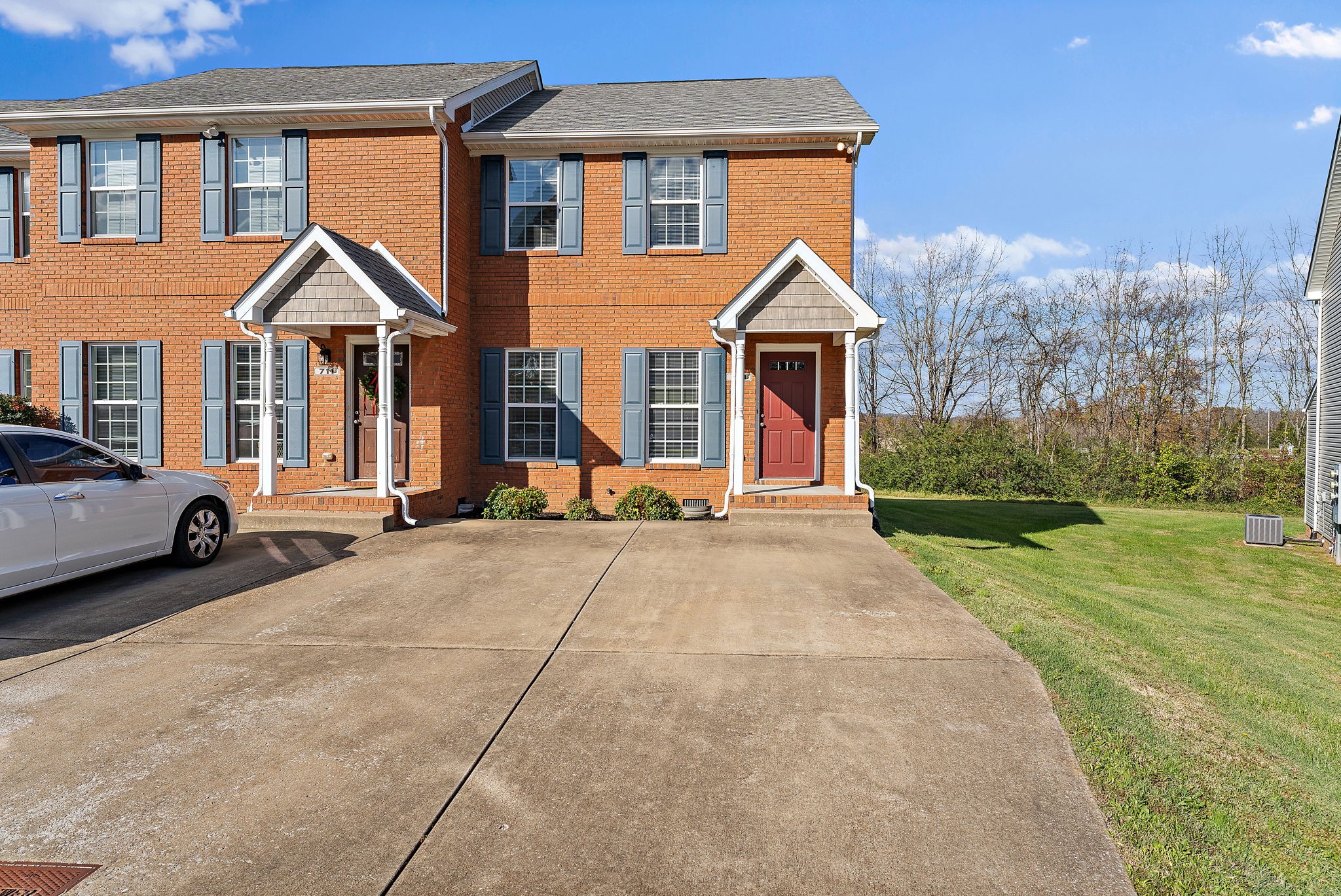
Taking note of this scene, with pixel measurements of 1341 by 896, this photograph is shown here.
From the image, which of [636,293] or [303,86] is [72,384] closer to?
[303,86]

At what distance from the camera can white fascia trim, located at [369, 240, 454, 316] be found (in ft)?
36.9

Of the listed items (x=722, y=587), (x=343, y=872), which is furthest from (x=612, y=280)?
(x=343, y=872)

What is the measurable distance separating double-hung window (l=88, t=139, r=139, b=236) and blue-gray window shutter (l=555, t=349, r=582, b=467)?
25.7 ft

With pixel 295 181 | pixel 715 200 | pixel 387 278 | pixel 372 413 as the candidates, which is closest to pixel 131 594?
pixel 387 278

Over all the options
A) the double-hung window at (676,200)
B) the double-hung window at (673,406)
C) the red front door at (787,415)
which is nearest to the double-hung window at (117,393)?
the double-hung window at (673,406)

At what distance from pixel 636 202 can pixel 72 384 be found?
10315 mm

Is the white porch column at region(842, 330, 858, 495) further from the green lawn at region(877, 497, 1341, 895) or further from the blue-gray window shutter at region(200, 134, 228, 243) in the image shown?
the blue-gray window shutter at region(200, 134, 228, 243)

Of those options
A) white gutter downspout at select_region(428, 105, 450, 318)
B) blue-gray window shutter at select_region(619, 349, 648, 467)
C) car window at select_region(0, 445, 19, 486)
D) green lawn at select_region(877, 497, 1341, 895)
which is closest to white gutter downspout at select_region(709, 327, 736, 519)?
blue-gray window shutter at select_region(619, 349, 648, 467)

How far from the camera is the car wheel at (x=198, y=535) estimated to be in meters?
7.29

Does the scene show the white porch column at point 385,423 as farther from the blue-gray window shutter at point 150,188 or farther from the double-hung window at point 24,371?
the double-hung window at point 24,371

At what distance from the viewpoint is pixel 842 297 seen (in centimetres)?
1049

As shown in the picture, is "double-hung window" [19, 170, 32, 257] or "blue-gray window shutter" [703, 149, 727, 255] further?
"double-hung window" [19, 170, 32, 257]

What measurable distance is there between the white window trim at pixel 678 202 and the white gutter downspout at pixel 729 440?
163cm

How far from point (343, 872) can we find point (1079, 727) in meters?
3.61
